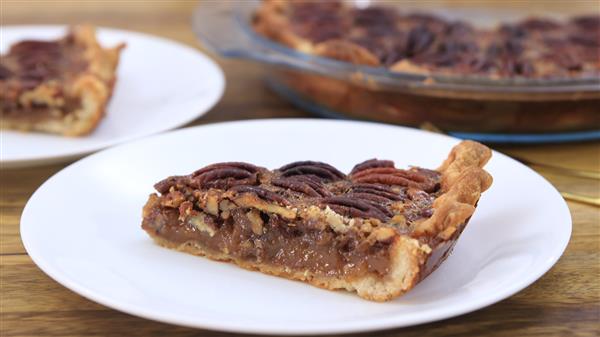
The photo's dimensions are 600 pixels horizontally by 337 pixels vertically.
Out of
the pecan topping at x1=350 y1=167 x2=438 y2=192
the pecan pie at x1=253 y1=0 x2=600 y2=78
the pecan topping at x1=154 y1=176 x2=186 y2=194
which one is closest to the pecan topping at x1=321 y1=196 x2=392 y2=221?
the pecan topping at x1=350 y1=167 x2=438 y2=192

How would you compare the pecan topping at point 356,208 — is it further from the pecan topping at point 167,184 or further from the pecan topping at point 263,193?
the pecan topping at point 167,184

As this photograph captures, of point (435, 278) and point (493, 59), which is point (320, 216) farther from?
point (493, 59)

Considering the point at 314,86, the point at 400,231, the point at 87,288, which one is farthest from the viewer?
the point at 314,86

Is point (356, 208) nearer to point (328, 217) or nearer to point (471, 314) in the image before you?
point (328, 217)

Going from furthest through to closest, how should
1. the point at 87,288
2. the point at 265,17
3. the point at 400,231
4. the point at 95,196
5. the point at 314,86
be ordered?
1. the point at 265,17
2. the point at 314,86
3. the point at 95,196
4. the point at 400,231
5. the point at 87,288

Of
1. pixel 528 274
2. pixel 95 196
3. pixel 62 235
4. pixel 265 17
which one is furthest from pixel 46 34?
pixel 528 274

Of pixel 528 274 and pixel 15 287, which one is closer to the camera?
pixel 528 274

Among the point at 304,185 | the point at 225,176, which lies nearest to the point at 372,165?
the point at 304,185

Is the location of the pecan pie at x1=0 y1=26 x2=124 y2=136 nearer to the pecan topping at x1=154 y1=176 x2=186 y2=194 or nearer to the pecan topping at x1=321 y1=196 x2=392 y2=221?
the pecan topping at x1=154 y1=176 x2=186 y2=194
